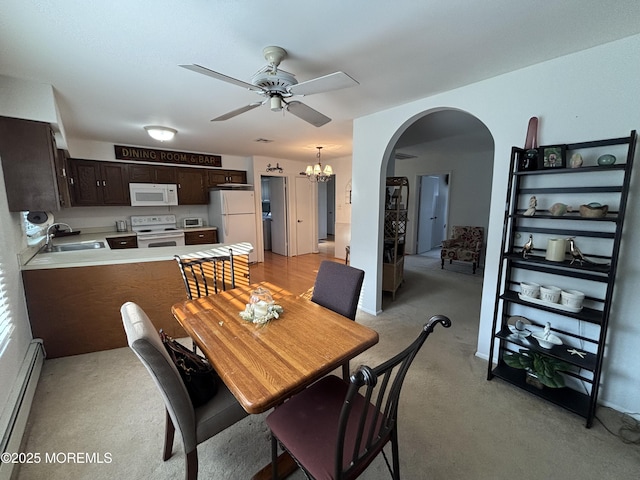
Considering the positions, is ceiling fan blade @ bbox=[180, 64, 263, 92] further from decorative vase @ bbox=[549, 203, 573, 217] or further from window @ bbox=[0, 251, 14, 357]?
decorative vase @ bbox=[549, 203, 573, 217]

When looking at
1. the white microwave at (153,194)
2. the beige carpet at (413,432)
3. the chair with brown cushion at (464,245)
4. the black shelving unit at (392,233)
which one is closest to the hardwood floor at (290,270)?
the black shelving unit at (392,233)

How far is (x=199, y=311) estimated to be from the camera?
1721mm

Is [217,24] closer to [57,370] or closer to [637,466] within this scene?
[57,370]

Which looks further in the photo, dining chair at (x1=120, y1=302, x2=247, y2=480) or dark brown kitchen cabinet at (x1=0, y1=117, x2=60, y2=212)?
dark brown kitchen cabinet at (x1=0, y1=117, x2=60, y2=212)

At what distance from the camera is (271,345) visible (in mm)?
1332

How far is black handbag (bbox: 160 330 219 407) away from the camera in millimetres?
1263

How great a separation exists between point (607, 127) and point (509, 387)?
6.38 ft

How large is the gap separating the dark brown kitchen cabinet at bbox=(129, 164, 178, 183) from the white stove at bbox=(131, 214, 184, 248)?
0.66m

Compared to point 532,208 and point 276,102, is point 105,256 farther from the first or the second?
Result: point 532,208

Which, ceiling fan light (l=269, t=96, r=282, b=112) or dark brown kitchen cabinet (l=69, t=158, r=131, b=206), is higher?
ceiling fan light (l=269, t=96, r=282, b=112)

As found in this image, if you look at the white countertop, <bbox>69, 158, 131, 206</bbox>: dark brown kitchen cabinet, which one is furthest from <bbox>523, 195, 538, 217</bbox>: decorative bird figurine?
<bbox>69, 158, 131, 206</bbox>: dark brown kitchen cabinet

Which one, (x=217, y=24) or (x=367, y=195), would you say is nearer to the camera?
(x=217, y=24)

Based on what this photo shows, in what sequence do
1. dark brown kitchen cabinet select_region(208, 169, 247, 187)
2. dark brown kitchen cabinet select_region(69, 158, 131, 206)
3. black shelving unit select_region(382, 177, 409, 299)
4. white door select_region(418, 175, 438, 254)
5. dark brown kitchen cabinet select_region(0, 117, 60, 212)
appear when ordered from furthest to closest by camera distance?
white door select_region(418, 175, 438, 254)
dark brown kitchen cabinet select_region(208, 169, 247, 187)
dark brown kitchen cabinet select_region(69, 158, 131, 206)
black shelving unit select_region(382, 177, 409, 299)
dark brown kitchen cabinet select_region(0, 117, 60, 212)

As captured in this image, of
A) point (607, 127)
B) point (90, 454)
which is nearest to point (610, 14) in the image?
point (607, 127)
